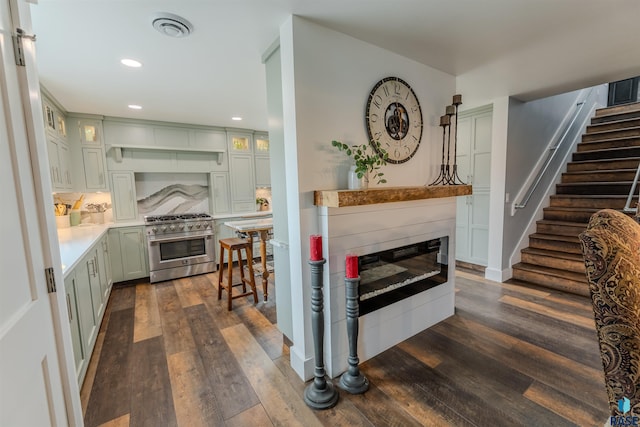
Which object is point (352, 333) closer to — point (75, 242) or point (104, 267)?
point (75, 242)

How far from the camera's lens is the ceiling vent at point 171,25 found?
1.68 metres

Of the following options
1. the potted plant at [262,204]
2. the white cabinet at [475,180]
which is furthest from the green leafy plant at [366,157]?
the potted plant at [262,204]

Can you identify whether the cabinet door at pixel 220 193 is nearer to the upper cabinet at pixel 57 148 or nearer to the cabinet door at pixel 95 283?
the upper cabinet at pixel 57 148

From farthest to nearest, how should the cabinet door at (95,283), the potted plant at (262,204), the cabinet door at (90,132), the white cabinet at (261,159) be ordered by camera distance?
the potted plant at (262,204) → the white cabinet at (261,159) → the cabinet door at (90,132) → the cabinet door at (95,283)

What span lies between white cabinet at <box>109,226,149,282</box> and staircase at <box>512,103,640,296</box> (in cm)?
527

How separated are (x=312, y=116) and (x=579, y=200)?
4.30 metres

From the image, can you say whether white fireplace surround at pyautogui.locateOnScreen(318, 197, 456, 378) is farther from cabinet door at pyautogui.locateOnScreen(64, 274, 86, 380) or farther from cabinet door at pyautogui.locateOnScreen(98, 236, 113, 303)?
cabinet door at pyautogui.locateOnScreen(98, 236, 113, 303)

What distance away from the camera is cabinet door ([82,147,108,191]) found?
381 cm

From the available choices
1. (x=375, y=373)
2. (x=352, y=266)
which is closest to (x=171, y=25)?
(x=352, y=266)

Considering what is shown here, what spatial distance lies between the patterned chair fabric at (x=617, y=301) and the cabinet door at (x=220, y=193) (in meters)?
4.76

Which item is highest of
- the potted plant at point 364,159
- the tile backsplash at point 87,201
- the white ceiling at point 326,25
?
the white ceiling at point 326,25

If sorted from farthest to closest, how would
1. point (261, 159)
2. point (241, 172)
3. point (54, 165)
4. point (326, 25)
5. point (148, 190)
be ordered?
1. point (261, 159)
2. point (241, 172)
3. point (148, 190)
4. point (54, 165)
5. point (326, 25)

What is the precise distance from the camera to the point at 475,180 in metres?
4.07

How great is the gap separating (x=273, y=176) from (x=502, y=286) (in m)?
3.27
